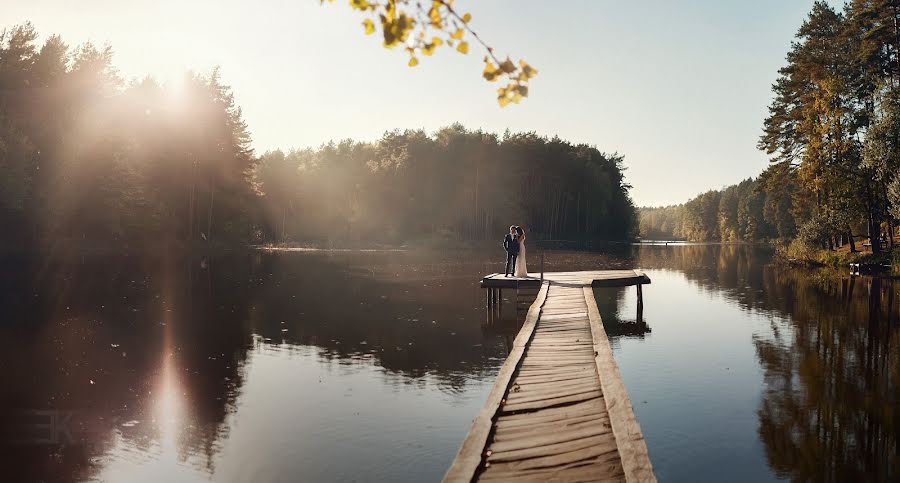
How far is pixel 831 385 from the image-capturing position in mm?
13453

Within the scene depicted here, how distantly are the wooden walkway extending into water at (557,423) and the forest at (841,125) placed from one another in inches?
1291

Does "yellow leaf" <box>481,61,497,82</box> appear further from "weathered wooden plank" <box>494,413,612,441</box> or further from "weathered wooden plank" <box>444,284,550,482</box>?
"weathered wooden plank" <box>494,413,612,441</box>

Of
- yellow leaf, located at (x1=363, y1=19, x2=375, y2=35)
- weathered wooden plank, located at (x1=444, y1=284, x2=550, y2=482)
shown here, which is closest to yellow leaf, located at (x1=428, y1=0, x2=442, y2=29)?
yellow leaf, located at (x1=363, y1=19, x2=375, y2=35)

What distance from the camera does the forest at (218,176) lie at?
1871 inches

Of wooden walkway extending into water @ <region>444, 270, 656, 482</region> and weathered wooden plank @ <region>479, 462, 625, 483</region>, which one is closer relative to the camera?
weathered wooden plank @ <region>479, 462, 625, 483</region>

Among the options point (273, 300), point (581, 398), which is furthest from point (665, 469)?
point (273, 300)

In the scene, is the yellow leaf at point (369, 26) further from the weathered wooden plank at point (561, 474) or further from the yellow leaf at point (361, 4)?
the weathered wooden plank at point (561, 474)

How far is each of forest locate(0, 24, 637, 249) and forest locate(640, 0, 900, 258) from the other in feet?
134

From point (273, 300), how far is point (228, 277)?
1084 cm

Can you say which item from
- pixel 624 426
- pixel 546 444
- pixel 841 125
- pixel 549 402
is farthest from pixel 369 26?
pixel 841 125

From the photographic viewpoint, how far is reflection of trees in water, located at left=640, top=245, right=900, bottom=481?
936 centimetres

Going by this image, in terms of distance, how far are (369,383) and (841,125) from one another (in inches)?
1709

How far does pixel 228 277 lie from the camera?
36.0 metres

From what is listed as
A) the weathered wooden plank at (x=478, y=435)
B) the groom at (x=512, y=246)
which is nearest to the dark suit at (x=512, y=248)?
the groom at (x=512, y=246)
